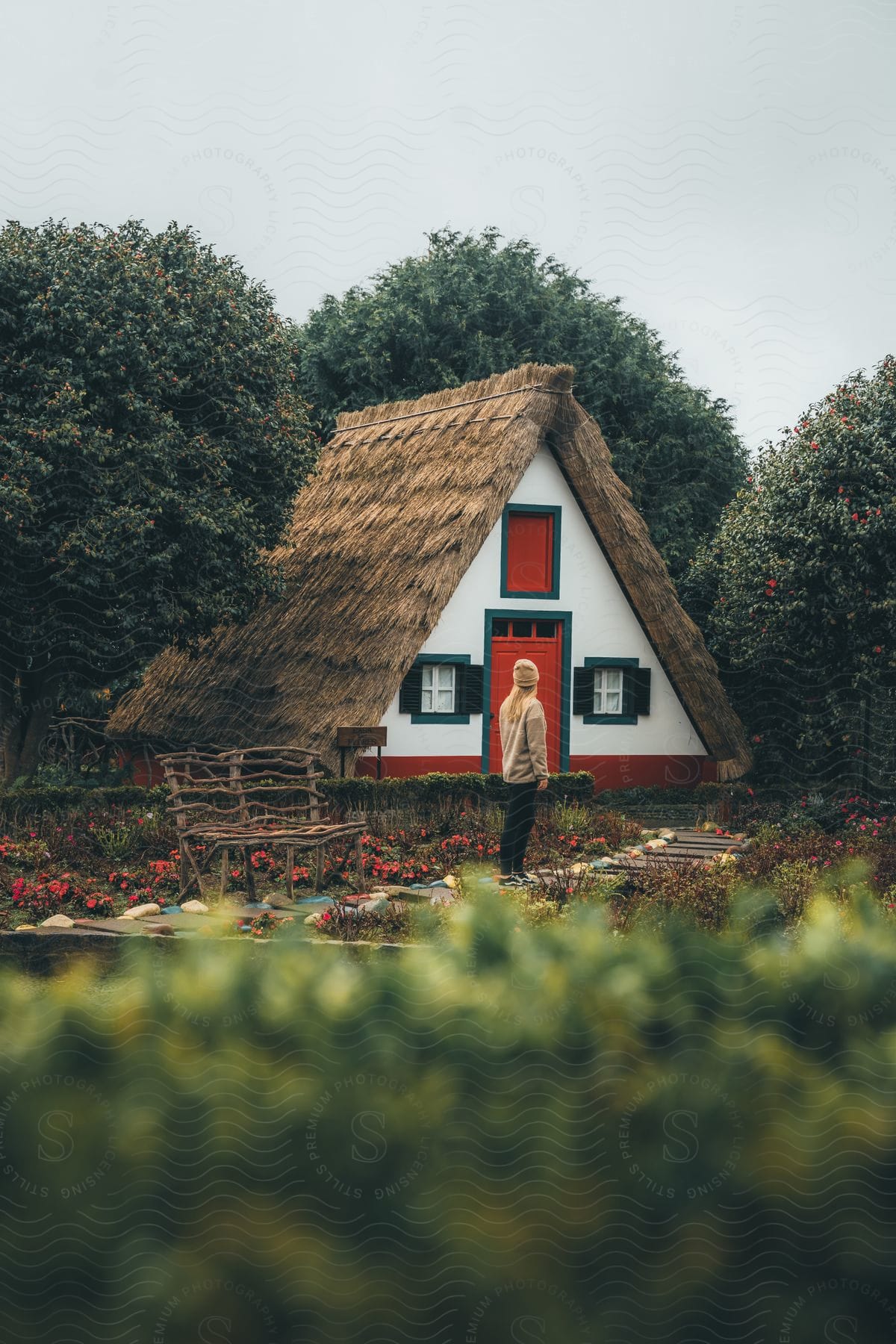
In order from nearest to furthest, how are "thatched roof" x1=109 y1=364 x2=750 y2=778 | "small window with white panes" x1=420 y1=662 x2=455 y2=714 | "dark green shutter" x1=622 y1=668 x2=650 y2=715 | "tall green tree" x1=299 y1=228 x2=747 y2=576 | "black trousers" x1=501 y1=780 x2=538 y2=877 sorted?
"black trousers" x1=501 y1=780 x2=538 y2=877
"thatched roof" x1=109 y1=364 x2=750 y2=778
"small window with white panes" x1=420 y1=662 x2=455 y2=714
"dark green shutter" x1=622 y1=668 x2=650 y2=715
"tall green tree" x1=299 y1=228 x2=747 y2=576

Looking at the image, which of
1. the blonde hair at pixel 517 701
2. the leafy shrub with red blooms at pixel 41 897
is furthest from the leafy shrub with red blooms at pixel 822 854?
the leafy shrub with red blooms at pixel 41 897

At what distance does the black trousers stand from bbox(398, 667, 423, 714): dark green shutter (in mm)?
5076

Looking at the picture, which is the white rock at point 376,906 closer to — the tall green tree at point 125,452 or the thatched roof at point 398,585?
the thatched roof at point 398,585

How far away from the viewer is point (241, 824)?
844 centimetres

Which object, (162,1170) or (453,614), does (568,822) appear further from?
(162,1170)

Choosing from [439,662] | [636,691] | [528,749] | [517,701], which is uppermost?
[439,662]

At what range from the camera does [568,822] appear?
10922mm

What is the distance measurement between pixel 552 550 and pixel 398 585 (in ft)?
6.64

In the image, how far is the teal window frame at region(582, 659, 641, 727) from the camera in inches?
583

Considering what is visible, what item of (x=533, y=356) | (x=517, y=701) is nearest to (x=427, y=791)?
(x=517, y=701)

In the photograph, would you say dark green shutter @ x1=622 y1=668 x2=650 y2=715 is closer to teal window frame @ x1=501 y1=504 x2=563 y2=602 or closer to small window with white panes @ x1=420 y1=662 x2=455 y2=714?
teal window frame @ x1=501 y1=504 x2=563 y2=602

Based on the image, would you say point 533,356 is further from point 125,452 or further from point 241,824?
point 241,824

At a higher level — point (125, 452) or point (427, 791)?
point (125, 452)

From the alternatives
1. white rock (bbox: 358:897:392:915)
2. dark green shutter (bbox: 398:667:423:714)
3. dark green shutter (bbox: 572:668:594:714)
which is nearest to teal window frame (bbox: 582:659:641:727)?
dark green shutter (bbox: 572:668:594:714)
